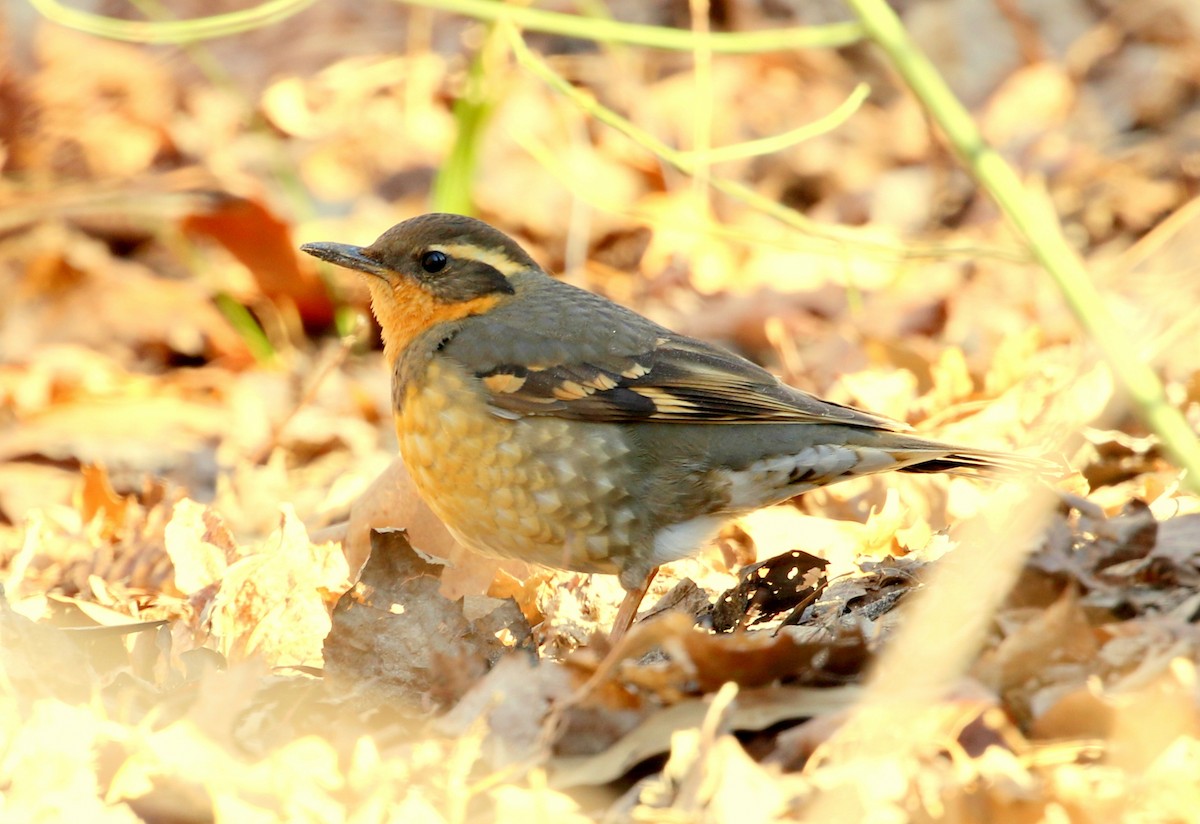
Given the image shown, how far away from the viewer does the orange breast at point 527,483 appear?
→ 4824 millimetres

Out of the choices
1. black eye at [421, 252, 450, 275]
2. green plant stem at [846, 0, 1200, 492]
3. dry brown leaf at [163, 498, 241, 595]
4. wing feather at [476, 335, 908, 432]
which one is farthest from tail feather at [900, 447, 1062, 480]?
dry brown leaf at [163, 498, 241, 595]

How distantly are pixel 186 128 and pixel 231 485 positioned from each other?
4186 millimetres

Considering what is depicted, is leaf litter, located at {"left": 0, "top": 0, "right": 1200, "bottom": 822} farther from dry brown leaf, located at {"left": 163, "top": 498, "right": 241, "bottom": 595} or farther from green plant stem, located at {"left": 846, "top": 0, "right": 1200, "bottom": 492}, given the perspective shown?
green plant stem, located at {"left": 846, "top": 0, "right": 1200, "bottom": 492}

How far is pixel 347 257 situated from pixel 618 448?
4.64 ft

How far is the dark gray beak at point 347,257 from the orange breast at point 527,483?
82 centimetres

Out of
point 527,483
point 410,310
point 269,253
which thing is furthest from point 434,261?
point 269,253

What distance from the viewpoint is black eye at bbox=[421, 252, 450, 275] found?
5.59 m

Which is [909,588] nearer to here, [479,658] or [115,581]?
[479,658]

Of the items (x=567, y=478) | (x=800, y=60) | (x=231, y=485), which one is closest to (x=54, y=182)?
(x=231, y=485)

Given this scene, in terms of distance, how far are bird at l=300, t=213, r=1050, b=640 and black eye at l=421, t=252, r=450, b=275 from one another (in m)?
0.53

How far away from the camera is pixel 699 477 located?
488cm

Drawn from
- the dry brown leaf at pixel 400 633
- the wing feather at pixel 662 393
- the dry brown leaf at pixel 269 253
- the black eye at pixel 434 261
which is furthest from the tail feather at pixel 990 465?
the dry brown leaf at pixel 269 253

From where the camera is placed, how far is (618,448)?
16.1 feet

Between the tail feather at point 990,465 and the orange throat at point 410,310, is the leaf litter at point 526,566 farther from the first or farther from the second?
the orange throat at point 410,310
